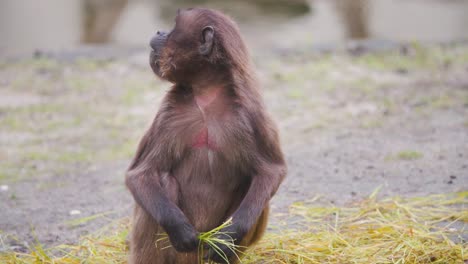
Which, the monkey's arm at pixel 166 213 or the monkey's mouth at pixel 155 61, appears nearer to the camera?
the monkey's arm at pixel 166 213

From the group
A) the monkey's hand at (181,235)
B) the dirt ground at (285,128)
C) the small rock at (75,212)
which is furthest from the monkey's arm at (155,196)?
the small rock at (75,212)

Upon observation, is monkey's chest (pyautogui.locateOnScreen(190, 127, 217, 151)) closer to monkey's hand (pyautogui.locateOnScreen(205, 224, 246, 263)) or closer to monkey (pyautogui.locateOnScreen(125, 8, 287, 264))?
monkey (pyautogui.locateOnScreen(125, 8, 287, 264))

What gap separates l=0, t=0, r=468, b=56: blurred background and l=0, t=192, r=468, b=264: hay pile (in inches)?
316

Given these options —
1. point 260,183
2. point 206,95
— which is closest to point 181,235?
point 260,183

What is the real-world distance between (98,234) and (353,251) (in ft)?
5.75

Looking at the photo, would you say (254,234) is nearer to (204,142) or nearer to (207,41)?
(204,142)

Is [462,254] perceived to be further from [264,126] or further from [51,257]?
[51,257]

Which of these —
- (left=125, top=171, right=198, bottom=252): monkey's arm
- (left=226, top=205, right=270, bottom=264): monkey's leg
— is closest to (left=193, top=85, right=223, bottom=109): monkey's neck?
(left=125, top=171, right=198, bottom=252): monkey's arm

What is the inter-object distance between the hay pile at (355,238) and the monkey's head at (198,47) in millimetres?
1173

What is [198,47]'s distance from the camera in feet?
13.2

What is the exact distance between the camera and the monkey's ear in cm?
398

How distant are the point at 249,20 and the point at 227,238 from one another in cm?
1126

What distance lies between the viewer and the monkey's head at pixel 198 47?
401cm

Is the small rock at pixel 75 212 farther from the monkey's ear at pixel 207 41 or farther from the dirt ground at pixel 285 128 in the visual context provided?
the monkey's ear at pixel 207 41
